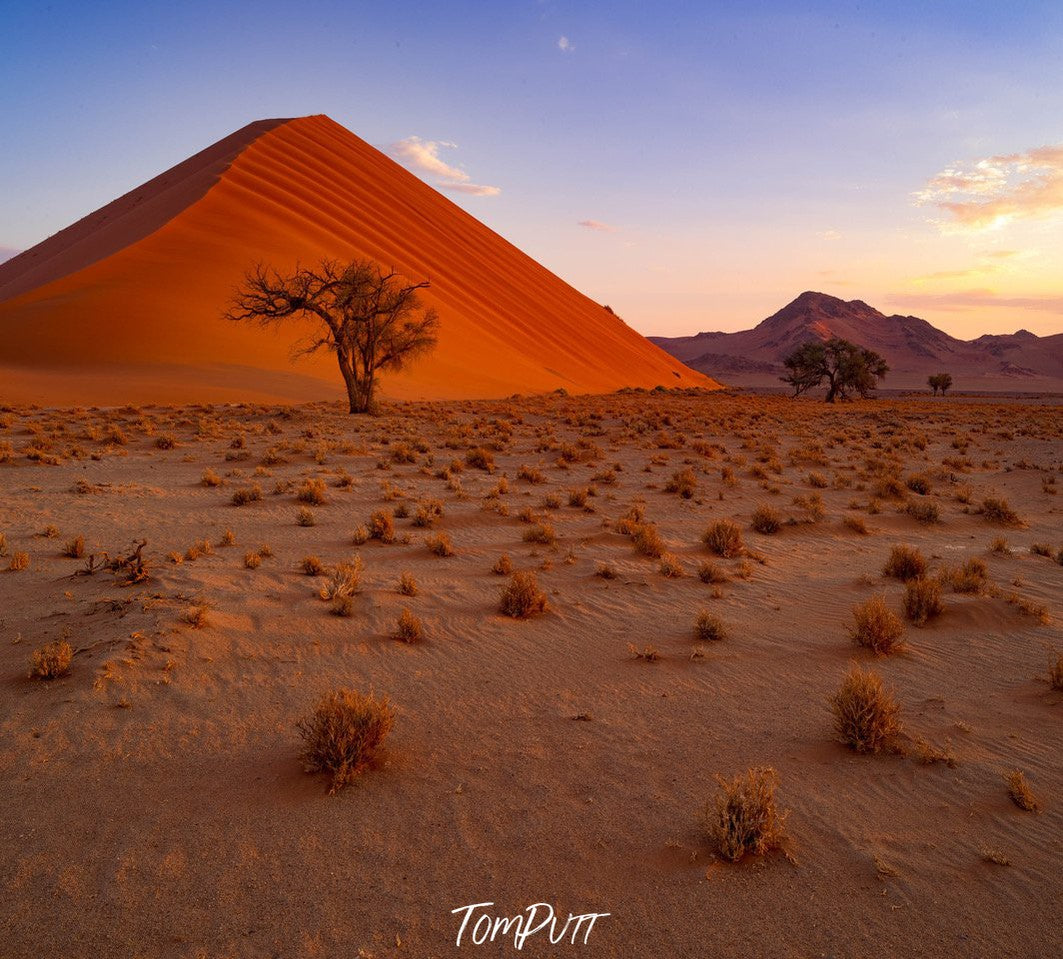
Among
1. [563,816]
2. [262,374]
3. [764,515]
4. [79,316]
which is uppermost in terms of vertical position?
[79,316]

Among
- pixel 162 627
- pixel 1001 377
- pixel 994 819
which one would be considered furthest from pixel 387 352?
pixel 1001 377

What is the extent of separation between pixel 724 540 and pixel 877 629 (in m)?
3.48

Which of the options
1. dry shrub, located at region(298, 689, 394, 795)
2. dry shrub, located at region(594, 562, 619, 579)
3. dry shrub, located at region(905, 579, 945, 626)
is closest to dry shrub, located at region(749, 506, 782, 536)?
dry shrub, located at region(594, 562, 619, 579)

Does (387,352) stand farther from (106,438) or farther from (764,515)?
(764,515)

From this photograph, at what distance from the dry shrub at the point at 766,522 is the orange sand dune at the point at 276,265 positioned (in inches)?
935

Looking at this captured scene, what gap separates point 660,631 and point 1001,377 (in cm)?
13290

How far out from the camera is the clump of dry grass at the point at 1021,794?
3.95 metres

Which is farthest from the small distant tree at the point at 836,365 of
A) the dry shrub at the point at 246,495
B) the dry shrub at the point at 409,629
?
the dry shrub at the point at 409,629

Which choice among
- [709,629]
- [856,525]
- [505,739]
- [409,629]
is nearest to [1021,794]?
[709,629]

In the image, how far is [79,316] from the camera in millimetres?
34938

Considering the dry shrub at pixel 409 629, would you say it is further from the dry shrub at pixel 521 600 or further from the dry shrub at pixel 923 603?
the dry shrub at pixel 923 603

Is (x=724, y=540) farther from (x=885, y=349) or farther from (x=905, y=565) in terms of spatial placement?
(x=885, y=349)

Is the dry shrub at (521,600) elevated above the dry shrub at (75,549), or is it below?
below

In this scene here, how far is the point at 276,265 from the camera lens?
42.2 meters
